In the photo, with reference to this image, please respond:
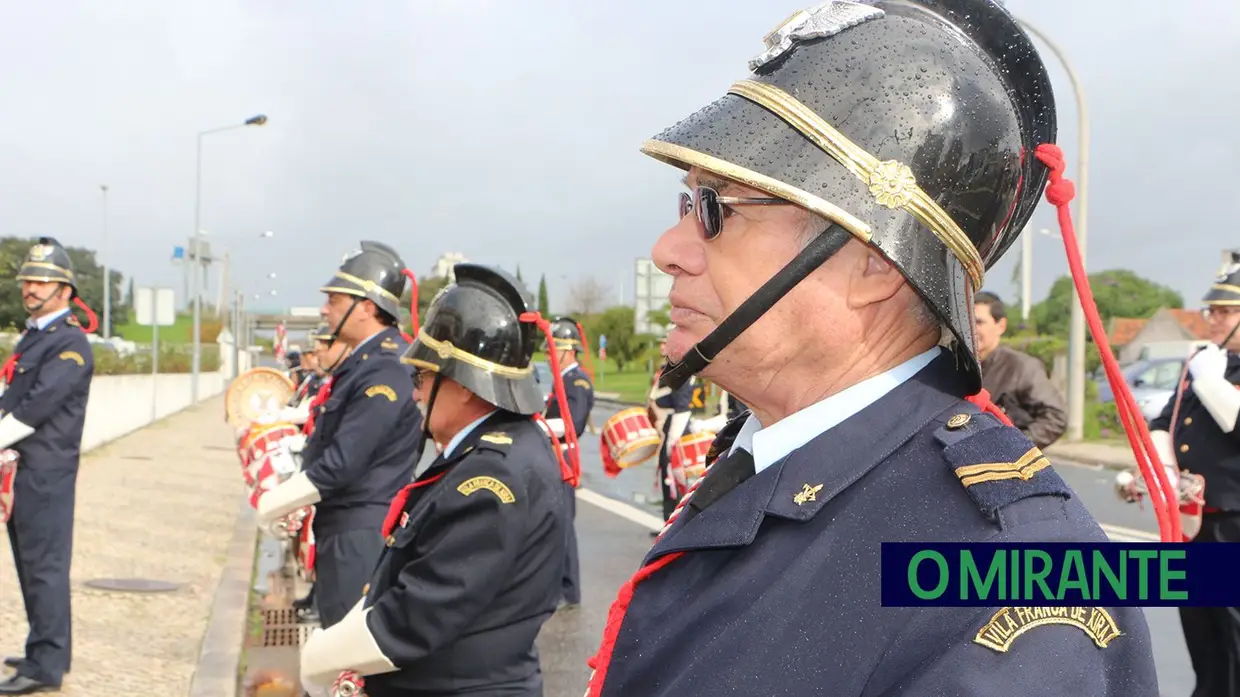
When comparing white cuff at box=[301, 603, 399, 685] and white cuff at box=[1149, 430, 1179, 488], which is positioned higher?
white cuff at box=[1149, 430, 1179, 488]

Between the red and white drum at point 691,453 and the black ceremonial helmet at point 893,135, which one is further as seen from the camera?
the red and white drum at point 691,453

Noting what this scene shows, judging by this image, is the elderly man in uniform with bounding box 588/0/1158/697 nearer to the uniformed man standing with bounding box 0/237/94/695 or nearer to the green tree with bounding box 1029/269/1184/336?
the uniformed man standing with bounding box 0/237/94/695

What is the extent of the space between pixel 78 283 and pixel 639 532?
6.35 meters

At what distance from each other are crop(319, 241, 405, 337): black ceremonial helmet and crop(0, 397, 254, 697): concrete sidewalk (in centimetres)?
245

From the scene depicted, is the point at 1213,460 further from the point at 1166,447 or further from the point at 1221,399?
the point at 1221,399

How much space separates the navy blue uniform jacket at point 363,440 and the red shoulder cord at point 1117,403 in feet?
→ 11.8

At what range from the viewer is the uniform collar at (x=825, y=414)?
60.6 inches

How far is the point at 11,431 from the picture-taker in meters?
5.79

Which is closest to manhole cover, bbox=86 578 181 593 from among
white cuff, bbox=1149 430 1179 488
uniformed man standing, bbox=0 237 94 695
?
uniformed man standing, bbox=0 237 94 695

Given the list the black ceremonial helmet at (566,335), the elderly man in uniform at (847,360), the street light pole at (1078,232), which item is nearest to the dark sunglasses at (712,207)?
the elderly man in uniform at (847,360)

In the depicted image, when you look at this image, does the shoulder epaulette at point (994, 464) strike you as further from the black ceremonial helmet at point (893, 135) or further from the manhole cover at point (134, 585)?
→ the manhole cover at point (134, 585)

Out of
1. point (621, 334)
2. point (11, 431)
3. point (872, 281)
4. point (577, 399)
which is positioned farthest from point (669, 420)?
point (621, 334)

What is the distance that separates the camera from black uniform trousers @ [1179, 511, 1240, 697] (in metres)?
5.10
